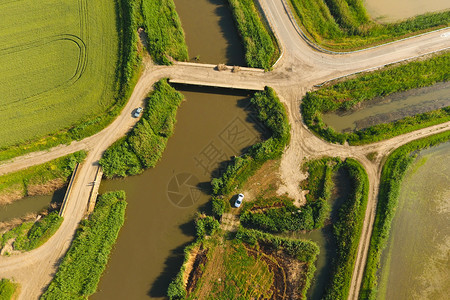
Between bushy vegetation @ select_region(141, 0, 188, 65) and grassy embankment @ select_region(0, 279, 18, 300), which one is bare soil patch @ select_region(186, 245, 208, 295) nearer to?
grassy embankment @ select_region(0, 279, 18, 300)

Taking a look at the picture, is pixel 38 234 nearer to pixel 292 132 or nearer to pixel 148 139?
pixel 148 139

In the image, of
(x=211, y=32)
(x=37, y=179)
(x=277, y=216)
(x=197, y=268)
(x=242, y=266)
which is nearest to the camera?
(x=242, y=266)

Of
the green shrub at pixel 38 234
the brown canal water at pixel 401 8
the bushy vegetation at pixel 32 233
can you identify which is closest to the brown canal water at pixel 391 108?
the brown canal water at pixel 401 8

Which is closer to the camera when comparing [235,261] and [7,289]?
[7,289]

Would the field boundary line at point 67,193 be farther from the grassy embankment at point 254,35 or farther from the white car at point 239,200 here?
the grassy embankment at point 254,35

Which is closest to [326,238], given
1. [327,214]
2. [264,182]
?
[327,214]

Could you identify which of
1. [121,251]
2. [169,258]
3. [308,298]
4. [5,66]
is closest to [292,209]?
[308,298]

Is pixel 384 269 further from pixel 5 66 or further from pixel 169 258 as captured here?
pixel 5 66
